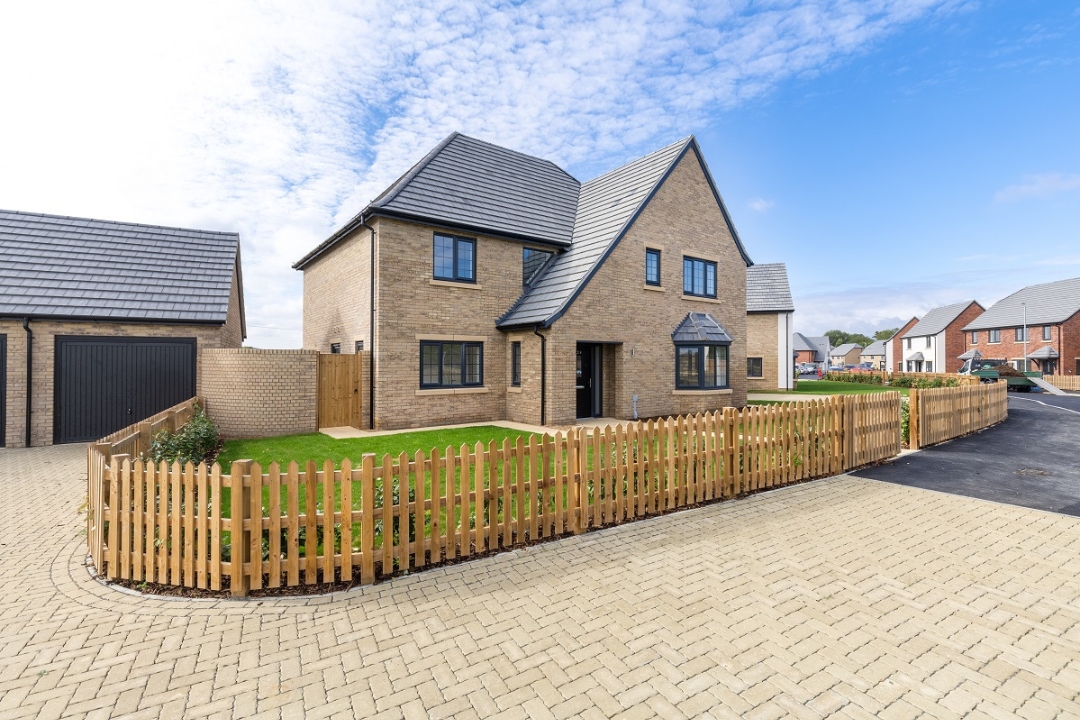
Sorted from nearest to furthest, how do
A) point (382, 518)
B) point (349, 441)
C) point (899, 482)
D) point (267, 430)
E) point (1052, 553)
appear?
point (382, 518), point (1052, 553), point (899, 482), point (349, 441), point (267, 430)

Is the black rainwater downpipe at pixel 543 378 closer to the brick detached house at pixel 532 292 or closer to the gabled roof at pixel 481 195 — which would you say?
the brick detached house at pixel 532 292

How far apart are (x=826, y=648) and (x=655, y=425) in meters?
3.66

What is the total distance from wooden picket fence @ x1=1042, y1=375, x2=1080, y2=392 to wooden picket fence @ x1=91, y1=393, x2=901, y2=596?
44.1m

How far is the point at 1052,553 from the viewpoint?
573 cm

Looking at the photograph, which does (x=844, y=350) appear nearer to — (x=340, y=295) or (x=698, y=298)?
(x=698, y=298)

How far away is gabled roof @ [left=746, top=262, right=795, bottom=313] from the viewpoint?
30016 millimetres

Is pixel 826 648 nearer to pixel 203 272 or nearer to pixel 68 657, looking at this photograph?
pixel 68 657

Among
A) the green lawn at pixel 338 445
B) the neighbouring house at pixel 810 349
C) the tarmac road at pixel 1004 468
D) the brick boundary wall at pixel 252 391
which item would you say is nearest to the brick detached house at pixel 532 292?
the green lawn at pixel 338 445

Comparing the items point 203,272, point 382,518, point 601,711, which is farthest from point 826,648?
point 203,272

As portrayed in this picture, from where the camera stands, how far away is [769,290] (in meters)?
31.1

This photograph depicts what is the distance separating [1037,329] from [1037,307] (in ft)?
11.3

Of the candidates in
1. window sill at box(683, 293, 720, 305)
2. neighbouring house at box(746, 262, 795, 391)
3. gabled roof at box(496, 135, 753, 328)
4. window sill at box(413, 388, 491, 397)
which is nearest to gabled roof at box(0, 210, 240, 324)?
window sill at box(413, 388, 491, 397)

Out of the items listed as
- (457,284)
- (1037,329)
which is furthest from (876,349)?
(457,284)

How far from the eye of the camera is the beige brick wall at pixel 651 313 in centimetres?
1484
